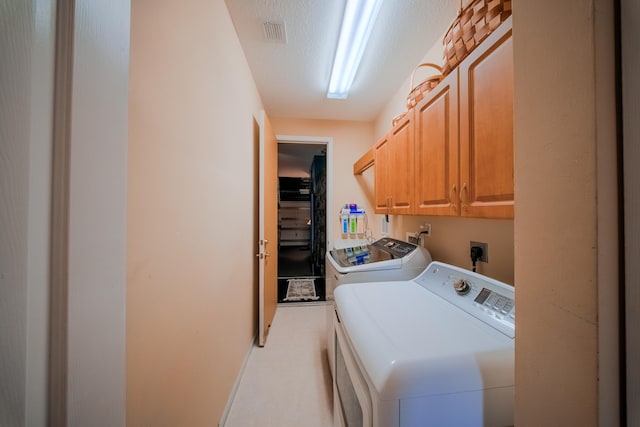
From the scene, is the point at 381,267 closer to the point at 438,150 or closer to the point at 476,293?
the point at 476,293

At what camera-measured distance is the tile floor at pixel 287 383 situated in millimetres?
1319

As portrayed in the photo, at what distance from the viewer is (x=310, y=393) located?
1482mm

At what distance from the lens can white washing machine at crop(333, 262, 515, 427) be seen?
0.61 m

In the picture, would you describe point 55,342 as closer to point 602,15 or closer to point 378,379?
point 378,379

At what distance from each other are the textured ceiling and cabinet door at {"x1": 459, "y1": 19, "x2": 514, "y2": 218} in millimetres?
813

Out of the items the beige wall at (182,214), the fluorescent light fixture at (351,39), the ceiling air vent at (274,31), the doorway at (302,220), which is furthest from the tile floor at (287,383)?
the ceiling air vent at (274,31)

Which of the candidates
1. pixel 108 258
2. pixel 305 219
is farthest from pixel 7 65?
pixel 305 219

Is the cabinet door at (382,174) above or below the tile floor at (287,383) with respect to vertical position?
above

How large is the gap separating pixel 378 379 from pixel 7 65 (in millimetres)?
894

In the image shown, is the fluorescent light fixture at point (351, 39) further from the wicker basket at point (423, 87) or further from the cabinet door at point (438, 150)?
the cabinet door at point (438, 150)

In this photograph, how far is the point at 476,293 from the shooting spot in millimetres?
1003

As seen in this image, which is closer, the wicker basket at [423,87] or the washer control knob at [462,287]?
the washer control knob at [462,287]

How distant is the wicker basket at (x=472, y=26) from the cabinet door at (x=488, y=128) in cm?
6

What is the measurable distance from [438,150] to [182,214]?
1217 mm
